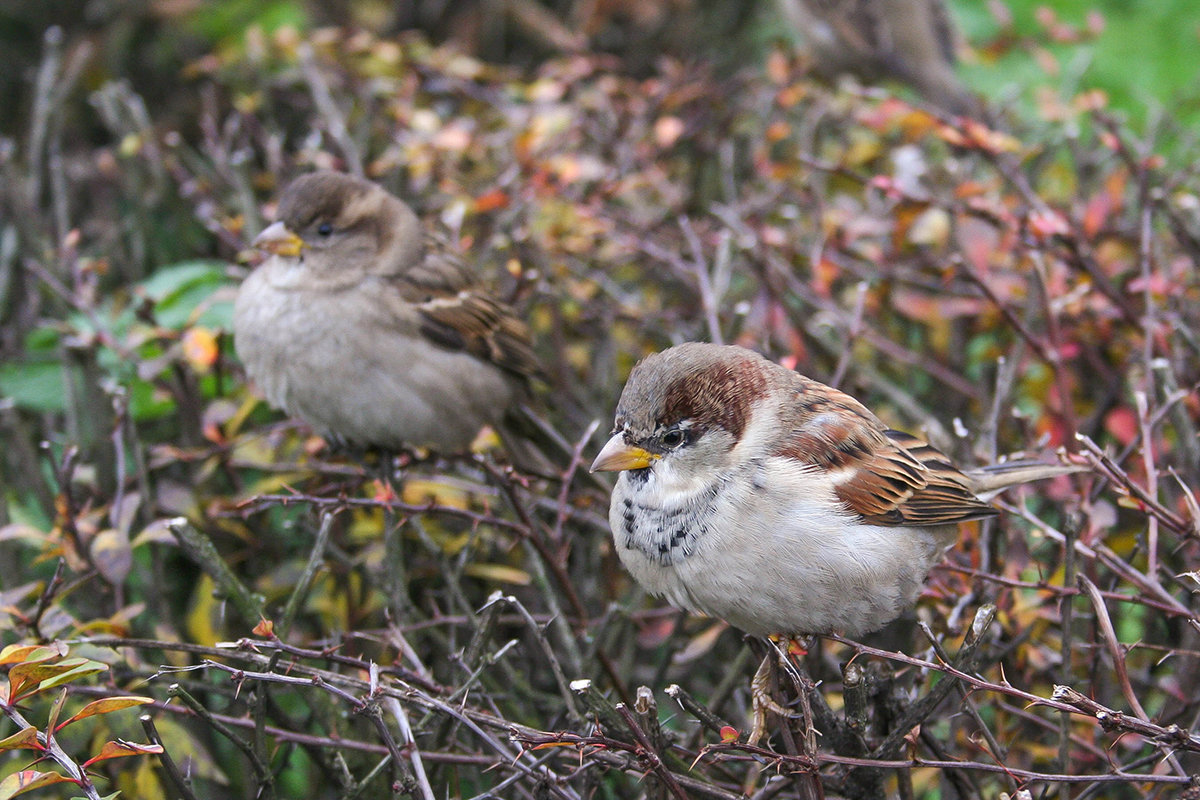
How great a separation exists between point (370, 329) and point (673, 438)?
46.7 inches

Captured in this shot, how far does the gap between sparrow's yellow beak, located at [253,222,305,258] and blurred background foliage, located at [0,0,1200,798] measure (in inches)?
10.0

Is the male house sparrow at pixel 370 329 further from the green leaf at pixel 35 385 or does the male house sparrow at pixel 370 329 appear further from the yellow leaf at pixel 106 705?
the yellow leaf at pixel 106 705

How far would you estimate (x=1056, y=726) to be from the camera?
187 centimetres

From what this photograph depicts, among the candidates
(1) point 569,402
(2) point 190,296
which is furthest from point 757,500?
(2) point 190,296

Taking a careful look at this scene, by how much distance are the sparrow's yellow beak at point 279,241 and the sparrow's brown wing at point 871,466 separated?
143 centimetres

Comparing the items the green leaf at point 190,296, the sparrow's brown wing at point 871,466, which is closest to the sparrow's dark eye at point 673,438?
the sparrow's brown wing at point 871,466

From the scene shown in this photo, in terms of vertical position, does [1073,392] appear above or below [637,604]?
above

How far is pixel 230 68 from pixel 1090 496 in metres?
3.30

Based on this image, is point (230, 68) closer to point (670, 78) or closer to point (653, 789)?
point (670, 78)

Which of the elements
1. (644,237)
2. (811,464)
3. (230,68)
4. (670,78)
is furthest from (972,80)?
(811,464)

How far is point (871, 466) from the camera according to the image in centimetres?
192

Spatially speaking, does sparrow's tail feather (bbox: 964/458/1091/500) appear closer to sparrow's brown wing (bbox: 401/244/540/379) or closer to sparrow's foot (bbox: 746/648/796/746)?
sparrow's foot (bbox: 746/648/796/746)

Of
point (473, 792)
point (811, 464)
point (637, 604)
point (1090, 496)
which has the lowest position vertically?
point (473, 792)

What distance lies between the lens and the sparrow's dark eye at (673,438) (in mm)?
1808
